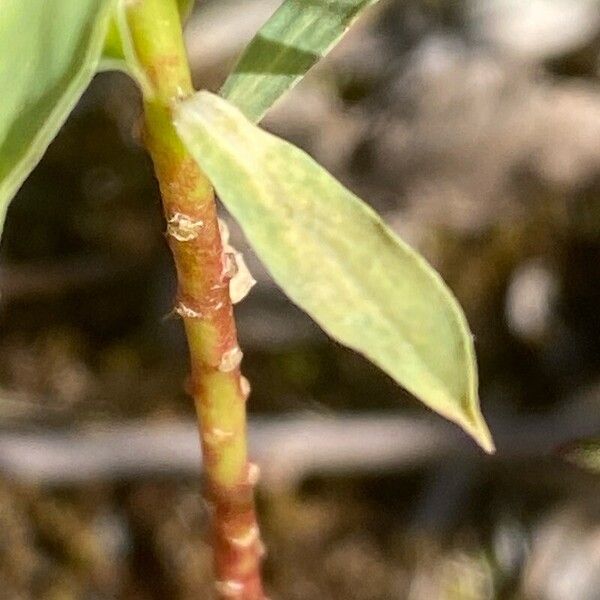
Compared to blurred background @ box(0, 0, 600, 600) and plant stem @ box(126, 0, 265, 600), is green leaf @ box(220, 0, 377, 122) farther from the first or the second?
blurred background @ box(0, 0, 600, 600)

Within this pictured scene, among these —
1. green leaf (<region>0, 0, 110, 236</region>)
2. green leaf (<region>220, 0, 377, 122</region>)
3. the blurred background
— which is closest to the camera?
A: green leaf (<region>0, 0, 110, 236</region>)

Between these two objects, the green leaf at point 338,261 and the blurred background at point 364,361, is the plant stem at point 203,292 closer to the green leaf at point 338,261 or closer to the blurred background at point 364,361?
the green leaf at point 338,261

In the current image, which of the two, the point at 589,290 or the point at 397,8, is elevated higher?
the point at 397,8

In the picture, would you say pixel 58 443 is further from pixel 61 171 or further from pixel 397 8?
pixel 397 8

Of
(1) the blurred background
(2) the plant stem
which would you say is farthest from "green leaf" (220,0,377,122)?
(1) the blurred background

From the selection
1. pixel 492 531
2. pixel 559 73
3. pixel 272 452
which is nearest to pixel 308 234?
pixel 272 452

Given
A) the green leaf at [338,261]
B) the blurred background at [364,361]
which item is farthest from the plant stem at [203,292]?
the blurred background at [364,361]

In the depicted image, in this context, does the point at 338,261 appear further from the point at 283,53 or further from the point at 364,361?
the point at 364,361
